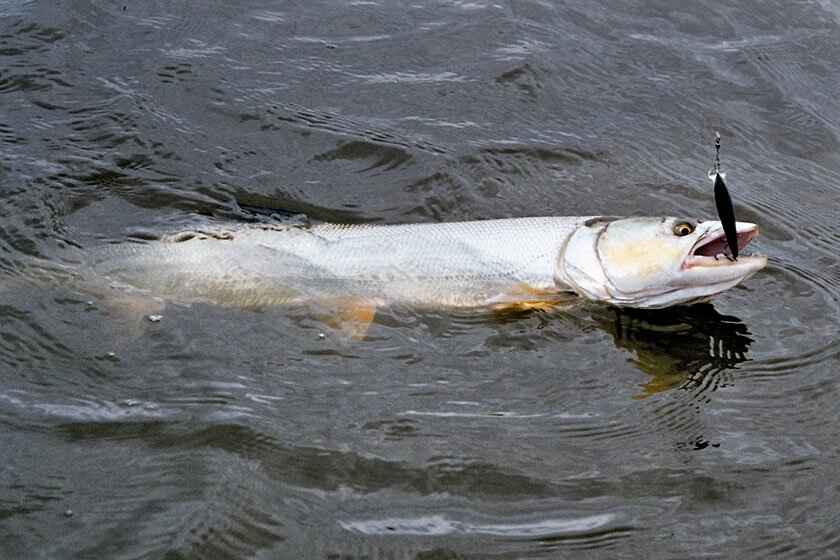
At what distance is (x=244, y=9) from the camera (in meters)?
8.37

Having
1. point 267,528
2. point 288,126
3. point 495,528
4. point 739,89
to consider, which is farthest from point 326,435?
point 739,89

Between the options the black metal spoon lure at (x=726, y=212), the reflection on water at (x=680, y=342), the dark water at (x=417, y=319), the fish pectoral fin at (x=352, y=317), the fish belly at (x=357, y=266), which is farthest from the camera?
the fish belly at (x=357, y=266)

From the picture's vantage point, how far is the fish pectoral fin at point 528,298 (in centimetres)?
534

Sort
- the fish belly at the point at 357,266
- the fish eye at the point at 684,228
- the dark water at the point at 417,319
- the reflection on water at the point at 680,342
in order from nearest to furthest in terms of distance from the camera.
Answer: the dark water at the point at 417,319 → the reflection on water at the point at 680,342 → the fish eye at the point at 684,228 → the fish belly at the point at 357,266

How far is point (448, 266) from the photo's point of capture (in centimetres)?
541

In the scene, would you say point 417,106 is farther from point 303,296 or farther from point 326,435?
point 326,435

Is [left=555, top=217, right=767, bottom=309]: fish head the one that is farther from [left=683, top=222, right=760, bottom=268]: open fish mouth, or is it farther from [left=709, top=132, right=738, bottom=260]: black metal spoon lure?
[left=709, top=132, right=738, bottom=260]: black metal spoon lure

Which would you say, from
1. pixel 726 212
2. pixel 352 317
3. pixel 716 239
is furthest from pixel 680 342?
pixel 352 317

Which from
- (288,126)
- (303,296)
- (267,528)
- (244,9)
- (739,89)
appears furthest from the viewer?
(244,9)

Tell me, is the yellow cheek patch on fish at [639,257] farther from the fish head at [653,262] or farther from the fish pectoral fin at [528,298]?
the fish pectoral fin at [528,298]

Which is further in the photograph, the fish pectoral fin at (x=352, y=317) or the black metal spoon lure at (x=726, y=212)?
the fish pectoral fin at (x=352, y=317)

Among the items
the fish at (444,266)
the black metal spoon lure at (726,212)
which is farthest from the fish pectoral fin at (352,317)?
the black metal spoon lure at (726,212)

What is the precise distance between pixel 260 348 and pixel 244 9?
430 cm

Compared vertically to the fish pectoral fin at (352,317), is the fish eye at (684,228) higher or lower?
higher
